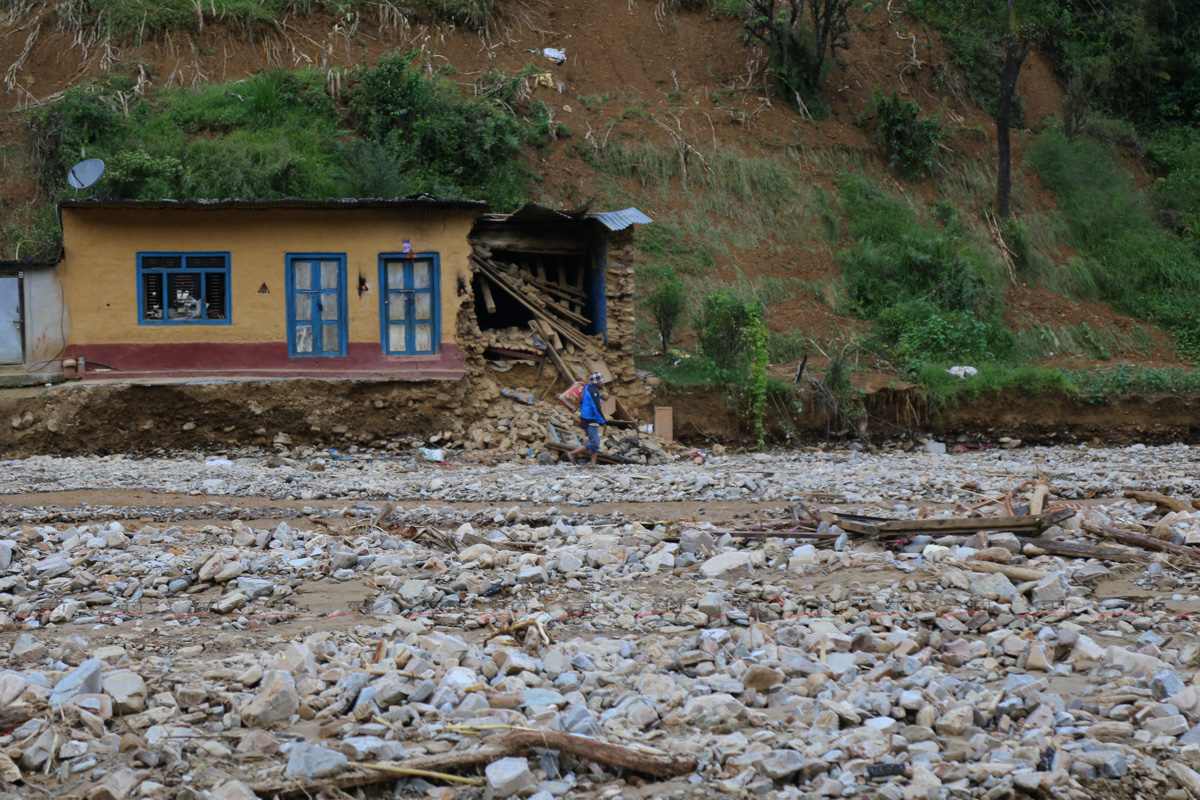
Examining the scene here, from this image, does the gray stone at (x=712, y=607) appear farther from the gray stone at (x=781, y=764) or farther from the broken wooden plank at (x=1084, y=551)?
the broken wooden plank at (x=1084, y=551)

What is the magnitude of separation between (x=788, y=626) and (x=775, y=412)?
11.3m

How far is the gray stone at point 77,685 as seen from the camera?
4422 mm

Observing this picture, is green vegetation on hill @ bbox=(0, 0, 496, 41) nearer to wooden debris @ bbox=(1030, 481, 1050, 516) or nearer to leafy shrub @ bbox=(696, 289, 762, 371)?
leafy shrub @ bbox=(696, 289, 762, 371)

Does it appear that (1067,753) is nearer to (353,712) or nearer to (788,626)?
(788,626)

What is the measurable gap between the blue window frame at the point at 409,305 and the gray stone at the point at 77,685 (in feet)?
36.8

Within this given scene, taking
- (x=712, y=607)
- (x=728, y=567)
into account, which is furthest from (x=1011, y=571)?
(x=712, y=607)

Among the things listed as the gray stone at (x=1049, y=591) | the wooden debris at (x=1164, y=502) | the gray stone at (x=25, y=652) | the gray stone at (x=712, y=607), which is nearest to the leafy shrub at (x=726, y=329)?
the wooden debris at (x=1164, y=502)

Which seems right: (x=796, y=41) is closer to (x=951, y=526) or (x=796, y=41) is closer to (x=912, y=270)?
(x=912, y=270)

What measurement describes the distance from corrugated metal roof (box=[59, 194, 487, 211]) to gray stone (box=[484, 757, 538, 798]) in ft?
39.3

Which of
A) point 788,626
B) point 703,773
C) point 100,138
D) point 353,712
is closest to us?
point 703,773

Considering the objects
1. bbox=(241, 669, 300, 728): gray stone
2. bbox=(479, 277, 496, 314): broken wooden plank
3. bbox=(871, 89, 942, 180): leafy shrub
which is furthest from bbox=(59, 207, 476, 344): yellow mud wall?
bbox=(871, 89, 942, 180): leafy shrub

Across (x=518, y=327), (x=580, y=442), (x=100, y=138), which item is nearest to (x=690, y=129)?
(x=518, y=327)

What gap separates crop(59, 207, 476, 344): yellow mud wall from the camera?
1488 centimetres

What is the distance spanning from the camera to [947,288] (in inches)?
819
